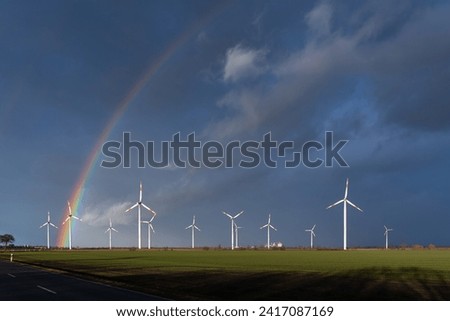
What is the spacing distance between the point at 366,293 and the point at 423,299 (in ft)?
10.0

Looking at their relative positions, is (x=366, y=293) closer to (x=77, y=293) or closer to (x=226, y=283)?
(x=226, y=283)

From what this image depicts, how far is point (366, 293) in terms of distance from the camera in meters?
25.6

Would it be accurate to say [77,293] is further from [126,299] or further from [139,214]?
[139,214]

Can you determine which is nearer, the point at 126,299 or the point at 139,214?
the point at 126,299

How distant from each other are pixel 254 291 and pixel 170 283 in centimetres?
653

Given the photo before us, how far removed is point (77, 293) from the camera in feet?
78.5

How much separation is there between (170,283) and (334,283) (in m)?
9.52
